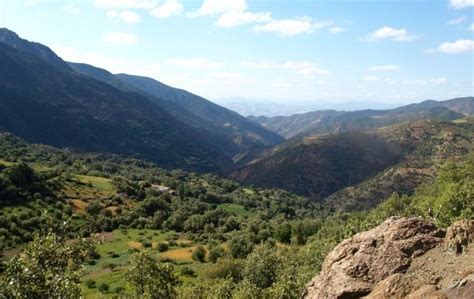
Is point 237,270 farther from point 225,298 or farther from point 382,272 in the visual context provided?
point 382,272

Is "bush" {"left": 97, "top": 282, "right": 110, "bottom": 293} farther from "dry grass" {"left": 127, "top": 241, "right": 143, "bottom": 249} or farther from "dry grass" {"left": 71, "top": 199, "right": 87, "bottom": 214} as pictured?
"dry grass" {"left": 71, "top": 199, "right": 87, "bottom": 214}

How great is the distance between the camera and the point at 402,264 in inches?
735

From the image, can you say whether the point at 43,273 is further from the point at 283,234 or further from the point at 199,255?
the point at 283,234

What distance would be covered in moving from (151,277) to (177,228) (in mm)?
88538

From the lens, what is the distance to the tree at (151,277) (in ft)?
135

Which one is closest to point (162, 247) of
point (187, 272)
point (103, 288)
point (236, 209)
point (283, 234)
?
point (187, 272)

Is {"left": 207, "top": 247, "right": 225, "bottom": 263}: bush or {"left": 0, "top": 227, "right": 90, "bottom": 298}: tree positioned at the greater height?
{"left": 0, "top": 227, "right": 90, "bottom": 298}: tree

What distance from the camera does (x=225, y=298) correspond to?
153 feet

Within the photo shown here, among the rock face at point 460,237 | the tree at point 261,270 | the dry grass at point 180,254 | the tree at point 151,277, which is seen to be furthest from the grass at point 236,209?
the rock face at point 460,237

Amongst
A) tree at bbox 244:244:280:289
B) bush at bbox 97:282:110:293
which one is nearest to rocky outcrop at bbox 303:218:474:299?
tree at bbox 244:244:280:289

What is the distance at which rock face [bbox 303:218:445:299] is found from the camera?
18.8 m

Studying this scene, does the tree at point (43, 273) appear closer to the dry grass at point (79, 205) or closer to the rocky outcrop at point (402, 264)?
the rocky outcrop at point (402, 264)

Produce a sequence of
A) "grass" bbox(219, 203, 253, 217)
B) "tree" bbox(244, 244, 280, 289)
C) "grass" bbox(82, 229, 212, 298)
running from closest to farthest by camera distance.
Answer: "tree" bbox(244, 244, 280, 289) → "grass" bbox(82, 229, 212, 298) → "grass" bbox(219, 203, 253, 217)

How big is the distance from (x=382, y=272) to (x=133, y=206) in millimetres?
126041
